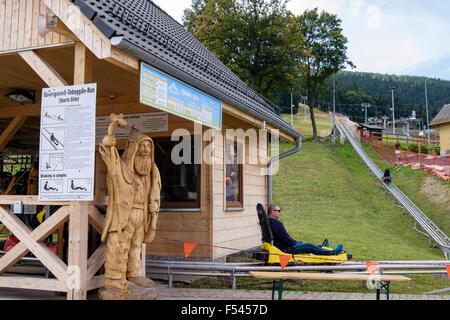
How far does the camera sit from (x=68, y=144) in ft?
16.4

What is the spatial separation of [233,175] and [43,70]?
17.3 feet

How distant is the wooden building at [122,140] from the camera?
16.1 ft

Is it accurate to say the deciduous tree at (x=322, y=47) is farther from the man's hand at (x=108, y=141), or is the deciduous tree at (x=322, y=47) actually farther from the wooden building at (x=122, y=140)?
the man's hand at (x=108, y=141)

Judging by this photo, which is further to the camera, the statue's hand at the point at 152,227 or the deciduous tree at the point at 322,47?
the deciduous tree at the point at 322,47

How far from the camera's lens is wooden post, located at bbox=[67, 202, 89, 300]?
191 inches

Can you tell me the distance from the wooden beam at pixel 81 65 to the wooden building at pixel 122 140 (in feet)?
0.04

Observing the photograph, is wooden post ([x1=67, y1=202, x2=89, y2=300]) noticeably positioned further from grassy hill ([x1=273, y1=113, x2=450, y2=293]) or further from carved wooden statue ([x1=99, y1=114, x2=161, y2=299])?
grassy hill ([x1=273, y1=113, x2=450, y2=293])

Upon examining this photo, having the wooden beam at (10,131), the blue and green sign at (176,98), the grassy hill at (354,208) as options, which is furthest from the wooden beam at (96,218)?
the grassy hill at (354,208)

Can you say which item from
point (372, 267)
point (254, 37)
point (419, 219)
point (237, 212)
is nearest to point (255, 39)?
point (254, 37)

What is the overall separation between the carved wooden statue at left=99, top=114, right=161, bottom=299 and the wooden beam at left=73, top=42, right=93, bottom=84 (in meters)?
0.59

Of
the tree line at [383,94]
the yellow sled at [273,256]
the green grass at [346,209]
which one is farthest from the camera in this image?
the tree line at [383,94]

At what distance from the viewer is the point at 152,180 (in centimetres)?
565

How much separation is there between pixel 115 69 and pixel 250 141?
5274mm

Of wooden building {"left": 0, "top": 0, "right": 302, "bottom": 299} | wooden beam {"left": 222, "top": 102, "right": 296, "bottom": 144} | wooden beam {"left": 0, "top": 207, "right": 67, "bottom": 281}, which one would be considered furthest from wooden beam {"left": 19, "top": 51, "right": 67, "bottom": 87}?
wooden beam {"left": 222, "top": 102, "right": 296, "bottom": 144}
